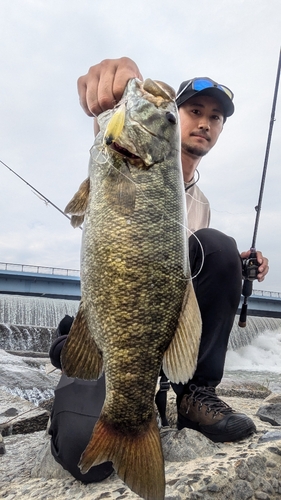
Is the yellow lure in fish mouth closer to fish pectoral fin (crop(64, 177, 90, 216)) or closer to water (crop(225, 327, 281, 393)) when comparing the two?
fish pectoral fin (crop(64, 177, 90, 216))

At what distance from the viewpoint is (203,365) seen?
120 inches

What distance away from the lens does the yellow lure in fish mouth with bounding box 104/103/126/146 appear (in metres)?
2.07

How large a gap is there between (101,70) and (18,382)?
545 centimetres

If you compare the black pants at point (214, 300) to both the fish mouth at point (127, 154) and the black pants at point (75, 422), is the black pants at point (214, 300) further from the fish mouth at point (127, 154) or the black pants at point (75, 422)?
the fish mouth at point (127, 154)

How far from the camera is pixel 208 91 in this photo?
12.9 feet

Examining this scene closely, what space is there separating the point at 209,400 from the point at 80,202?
1.82m

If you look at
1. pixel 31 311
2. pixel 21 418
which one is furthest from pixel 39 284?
pixel 21 418

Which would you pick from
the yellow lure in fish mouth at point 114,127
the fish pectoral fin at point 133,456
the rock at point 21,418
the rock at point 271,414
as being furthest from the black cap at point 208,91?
the rock at point 21,418

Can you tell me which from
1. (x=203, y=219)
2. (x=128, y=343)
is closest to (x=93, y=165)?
(x=128, y=343)

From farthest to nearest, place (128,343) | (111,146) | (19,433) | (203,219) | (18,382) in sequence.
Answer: (18,382) → (203,219) → (19,433) → (111,146) → (128,343)

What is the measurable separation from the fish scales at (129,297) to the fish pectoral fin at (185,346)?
0.04 feet

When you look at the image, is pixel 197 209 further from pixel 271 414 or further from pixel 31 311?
pixel 31 311

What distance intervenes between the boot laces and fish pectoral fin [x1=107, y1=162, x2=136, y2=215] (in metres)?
1.73

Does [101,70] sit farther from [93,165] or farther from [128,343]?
[128,343]
